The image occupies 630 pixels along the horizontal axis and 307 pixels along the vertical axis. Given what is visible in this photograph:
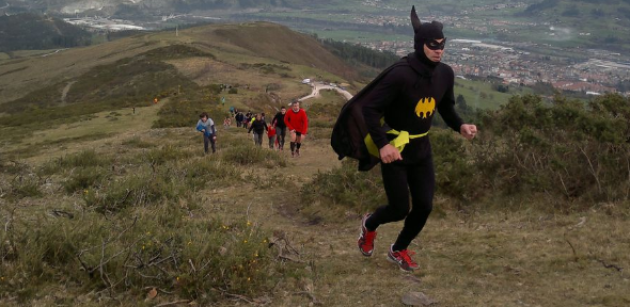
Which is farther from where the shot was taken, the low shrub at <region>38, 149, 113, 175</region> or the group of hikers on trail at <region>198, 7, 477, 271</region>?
the low shrub at <region>38, 149, 113, 175</region>

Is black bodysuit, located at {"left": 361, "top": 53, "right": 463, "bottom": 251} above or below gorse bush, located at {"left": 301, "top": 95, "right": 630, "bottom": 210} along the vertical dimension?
above

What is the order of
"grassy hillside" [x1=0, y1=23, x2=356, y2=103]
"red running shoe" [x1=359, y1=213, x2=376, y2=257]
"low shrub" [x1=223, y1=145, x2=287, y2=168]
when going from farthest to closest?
"grassy hillside" [x1=0, y1=23, x2=356, y2=103]
"low shrub" [x1=223, y1=145, x2=287, y2=168]
"red running shoe" [x1=359, y1=213, x2=376, y2=257]

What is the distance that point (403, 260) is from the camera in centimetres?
485

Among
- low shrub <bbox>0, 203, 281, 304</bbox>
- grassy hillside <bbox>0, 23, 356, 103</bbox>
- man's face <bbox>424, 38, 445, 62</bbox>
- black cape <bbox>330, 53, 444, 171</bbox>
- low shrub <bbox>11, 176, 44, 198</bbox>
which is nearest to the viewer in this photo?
low shrub <bbox>0, 203, 281, 304</bbox>

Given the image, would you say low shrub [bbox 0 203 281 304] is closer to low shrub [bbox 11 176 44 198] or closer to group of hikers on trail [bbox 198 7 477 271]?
group of hikers on trail [bbox 198 7 477 271]

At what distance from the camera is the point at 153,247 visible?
14.1 ft

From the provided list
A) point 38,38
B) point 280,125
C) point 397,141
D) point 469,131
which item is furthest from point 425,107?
point 38,38

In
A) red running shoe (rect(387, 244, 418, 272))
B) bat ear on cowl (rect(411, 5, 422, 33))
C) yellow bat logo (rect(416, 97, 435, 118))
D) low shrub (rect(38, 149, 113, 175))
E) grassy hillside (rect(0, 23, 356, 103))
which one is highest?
bat ear on cowl (rect(411, 5, 422, 33))

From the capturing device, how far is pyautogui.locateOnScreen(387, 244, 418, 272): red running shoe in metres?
4.80

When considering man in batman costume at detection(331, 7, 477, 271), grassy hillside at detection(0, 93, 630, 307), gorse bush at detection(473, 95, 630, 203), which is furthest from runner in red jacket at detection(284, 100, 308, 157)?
man in batman costume at detection(331, 7, 477, 271)

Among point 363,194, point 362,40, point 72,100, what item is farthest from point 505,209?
point 362,40

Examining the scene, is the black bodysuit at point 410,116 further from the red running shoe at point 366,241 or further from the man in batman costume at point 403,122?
the red running shoe at point 366,241

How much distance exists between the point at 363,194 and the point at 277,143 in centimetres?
908

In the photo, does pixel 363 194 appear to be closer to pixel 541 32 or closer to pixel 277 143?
pixel 277 143
